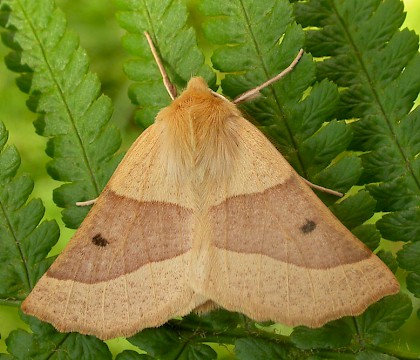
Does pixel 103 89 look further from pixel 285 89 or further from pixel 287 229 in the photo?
pixel 287 229

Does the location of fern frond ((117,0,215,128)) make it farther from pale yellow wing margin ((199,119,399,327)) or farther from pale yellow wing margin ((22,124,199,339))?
pale yellow wing margin ((199,119,399,327))

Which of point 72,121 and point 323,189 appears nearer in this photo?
point 323,189

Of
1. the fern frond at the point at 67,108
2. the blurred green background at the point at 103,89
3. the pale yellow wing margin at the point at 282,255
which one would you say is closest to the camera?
the pale yellow wing margin at the point at 282,255

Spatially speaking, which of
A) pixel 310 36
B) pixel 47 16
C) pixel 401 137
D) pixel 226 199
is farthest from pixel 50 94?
pixel 401 137

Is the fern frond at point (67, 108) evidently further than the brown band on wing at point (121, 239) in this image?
Yes

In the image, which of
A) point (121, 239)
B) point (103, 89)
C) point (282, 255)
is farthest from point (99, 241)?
point (103, 89)

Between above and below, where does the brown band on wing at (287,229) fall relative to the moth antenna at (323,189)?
below

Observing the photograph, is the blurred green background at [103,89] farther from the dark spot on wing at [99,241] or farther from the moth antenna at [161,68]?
the moth antenna at [161,68]

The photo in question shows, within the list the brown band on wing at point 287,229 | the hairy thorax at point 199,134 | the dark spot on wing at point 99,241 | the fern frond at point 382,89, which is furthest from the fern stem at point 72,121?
the fern frond at point 382,89
